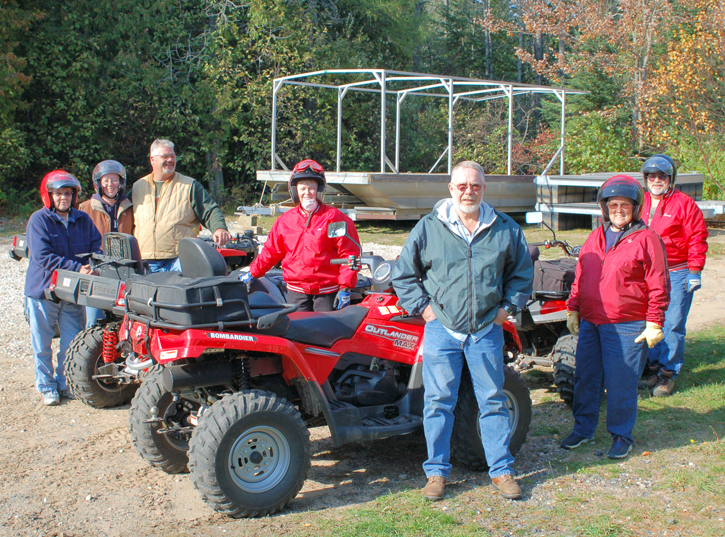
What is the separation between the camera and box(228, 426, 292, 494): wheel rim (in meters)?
3.44

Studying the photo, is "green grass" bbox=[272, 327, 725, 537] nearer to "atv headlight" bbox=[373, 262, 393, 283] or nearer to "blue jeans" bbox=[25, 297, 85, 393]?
"atv headlight" bbox=[373, 262, 393, 283]

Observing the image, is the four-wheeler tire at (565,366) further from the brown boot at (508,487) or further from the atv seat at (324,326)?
the atv seat at (324,326)

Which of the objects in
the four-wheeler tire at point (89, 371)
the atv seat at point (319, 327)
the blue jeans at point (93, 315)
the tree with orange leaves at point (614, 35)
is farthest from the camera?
the tree with orange leaves at point (614, 35)

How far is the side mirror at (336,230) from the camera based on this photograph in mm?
4691

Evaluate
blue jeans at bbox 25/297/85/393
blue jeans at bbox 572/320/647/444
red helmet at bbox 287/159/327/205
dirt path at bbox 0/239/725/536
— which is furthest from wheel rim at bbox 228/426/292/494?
blue jeans at bbox 25/297/85/393

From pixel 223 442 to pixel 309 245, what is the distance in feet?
5.59

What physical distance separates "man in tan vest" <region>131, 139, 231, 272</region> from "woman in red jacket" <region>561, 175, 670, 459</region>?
278 cm

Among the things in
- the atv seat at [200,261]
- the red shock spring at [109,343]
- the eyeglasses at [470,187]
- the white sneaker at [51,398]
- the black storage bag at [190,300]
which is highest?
the eyeglasses at [470,187]

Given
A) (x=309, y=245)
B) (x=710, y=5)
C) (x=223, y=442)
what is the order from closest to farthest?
(x=223, y=442) → (x=309, y=245) → (x=710, y=5)

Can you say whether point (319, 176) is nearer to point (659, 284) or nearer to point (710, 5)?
point (659, 284)

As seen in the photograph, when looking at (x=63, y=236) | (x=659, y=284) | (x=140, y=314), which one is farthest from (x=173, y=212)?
(x=659, y=284)

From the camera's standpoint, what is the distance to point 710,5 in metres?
17.7

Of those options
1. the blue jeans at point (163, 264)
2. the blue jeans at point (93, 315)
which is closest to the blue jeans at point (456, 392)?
the blue jeans at point (163, 264)

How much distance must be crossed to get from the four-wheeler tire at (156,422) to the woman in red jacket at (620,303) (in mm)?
2428
